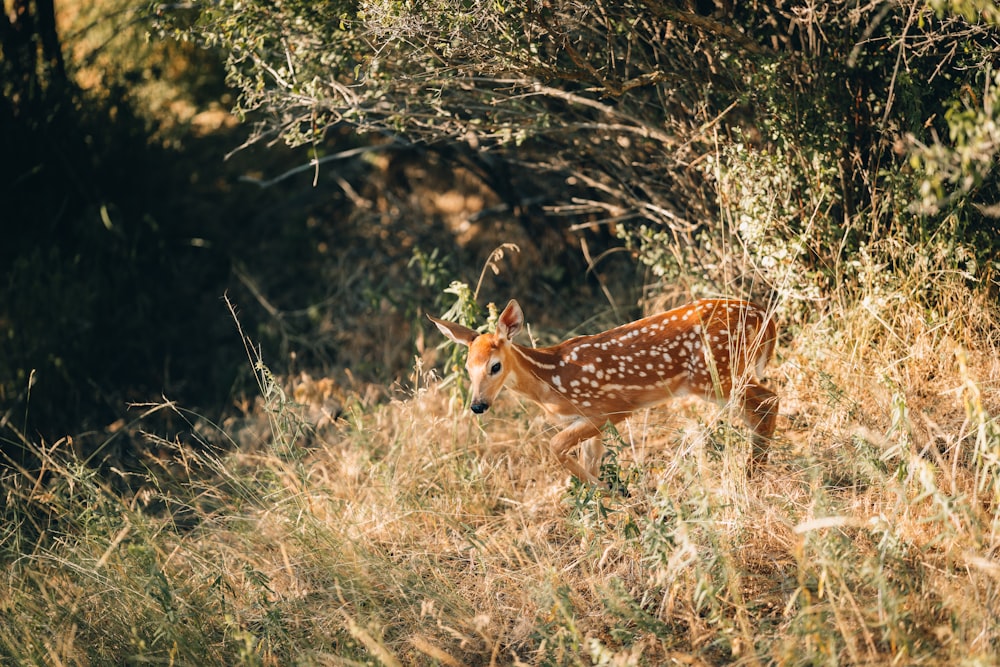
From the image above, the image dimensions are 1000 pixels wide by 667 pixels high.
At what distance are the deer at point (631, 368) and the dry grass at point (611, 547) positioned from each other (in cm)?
20

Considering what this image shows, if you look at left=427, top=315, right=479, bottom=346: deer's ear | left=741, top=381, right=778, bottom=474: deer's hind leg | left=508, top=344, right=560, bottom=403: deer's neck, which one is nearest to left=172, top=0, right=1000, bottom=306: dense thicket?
left=741, top=381, right=778, bottom=474: deer's hind leg

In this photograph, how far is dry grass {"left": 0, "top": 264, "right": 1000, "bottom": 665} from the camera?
338 cm

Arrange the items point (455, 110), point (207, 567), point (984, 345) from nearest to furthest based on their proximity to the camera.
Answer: point (207, 567) < point (984, 345) < point (455, 110)

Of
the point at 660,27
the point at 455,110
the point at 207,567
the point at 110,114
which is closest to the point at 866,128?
the point at 660,27

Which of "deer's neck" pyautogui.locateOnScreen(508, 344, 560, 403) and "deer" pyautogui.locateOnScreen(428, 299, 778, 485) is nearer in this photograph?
"deer" pyautogui.locateOnScreen(428, 299, 778, 485)

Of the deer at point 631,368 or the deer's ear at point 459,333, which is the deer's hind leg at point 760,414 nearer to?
the deer at point 631,368

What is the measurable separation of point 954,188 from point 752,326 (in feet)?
4.07

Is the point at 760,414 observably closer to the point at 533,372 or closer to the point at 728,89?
the point at 533,372

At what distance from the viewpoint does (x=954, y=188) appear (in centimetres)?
474

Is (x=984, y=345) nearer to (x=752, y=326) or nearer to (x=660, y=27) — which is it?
(x=752, y=326)

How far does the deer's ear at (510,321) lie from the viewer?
4477 millimetres

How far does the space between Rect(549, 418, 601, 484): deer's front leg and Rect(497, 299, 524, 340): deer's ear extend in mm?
513

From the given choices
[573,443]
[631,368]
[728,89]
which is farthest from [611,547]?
[728,89]

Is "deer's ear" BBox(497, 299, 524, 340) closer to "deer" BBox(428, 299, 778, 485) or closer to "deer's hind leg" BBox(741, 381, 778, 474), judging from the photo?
"deer" BBox(428, 299, 778, 485)
